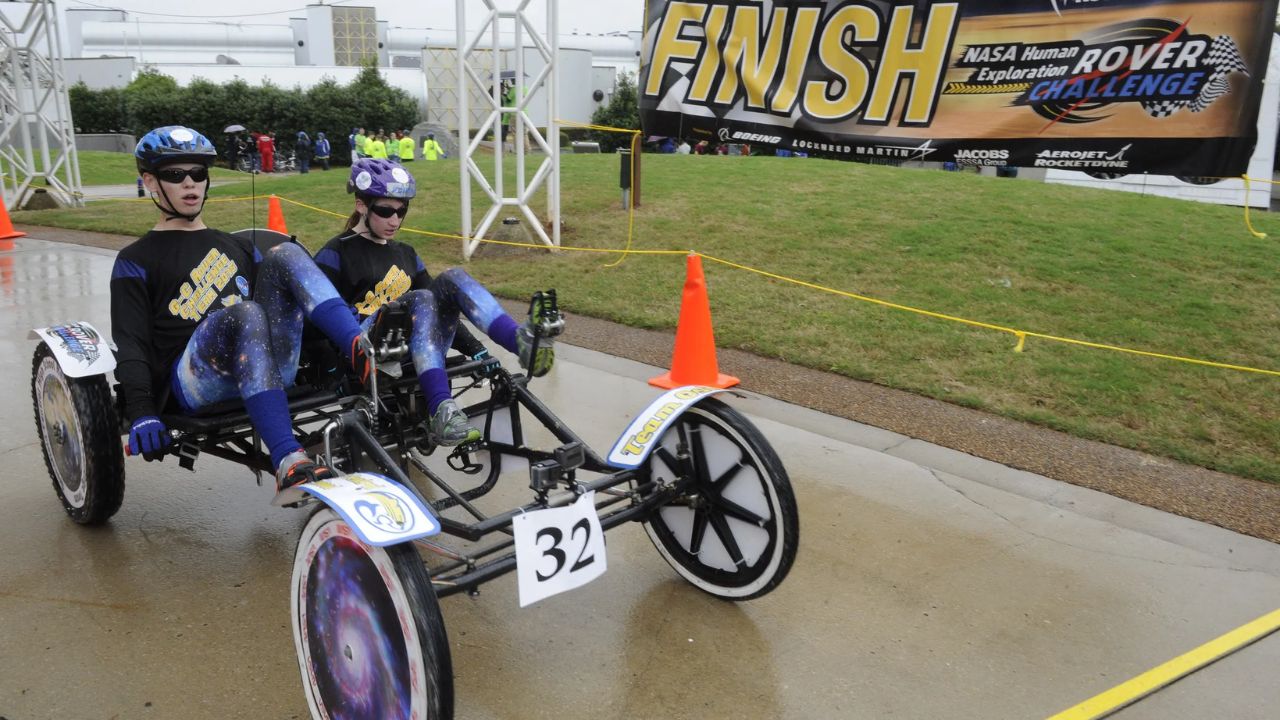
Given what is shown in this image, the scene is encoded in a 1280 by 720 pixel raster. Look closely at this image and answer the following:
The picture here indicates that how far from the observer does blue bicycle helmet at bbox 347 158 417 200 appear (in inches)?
150

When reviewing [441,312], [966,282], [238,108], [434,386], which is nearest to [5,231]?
[441,312]

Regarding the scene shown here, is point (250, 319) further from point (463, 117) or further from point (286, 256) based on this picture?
point (463, 117)

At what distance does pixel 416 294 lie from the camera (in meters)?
3.47

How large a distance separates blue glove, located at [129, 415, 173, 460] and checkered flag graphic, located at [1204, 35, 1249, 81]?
616 centimetres

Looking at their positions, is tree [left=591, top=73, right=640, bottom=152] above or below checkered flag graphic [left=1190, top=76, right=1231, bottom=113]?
above

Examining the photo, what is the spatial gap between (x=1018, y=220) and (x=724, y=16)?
15.6 feet

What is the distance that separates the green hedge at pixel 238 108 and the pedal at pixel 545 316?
35.9 metres

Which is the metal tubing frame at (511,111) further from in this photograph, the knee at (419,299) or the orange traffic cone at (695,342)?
the knee at (419,299)

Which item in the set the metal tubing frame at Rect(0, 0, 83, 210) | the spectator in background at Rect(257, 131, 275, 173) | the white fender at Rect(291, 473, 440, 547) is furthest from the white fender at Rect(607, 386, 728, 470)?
the spectator in background at Rect(257, 131, 275, 173)

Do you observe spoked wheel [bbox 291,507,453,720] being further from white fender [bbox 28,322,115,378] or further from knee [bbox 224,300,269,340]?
white fender [bbox 28,322,115,378]

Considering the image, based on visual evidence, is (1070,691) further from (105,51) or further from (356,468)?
(105,51)

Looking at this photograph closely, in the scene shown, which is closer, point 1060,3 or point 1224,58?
point 1224,58

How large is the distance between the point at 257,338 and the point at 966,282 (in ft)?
22.2

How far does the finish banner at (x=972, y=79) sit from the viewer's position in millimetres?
5652
